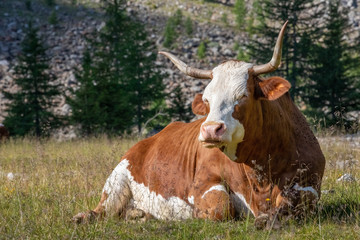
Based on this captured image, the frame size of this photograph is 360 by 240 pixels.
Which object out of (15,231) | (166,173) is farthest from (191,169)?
(15,231)

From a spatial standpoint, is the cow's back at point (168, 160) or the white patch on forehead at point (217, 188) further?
the cow's back at point (168, 160)

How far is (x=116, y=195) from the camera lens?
6.22 m

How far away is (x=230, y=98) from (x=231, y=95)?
0.04 m

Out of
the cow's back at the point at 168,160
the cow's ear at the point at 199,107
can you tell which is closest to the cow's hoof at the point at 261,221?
the cow's back at the point at 168,160

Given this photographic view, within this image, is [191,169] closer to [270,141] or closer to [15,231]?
[270,141]

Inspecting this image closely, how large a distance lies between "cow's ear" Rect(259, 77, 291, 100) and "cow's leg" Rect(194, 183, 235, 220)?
3.71ft

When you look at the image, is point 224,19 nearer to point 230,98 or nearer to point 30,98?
point 30,98

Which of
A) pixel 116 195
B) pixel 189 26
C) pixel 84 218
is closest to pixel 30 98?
pixel 116 195

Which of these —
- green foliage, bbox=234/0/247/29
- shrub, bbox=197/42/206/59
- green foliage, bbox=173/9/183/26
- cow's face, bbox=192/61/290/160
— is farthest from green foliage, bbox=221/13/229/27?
cow's face, bbox=192/61/290/160

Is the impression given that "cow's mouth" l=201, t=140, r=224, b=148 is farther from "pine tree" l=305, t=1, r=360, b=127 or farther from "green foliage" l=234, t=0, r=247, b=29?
"green foliage" l=234, t=0, r=247, b=29

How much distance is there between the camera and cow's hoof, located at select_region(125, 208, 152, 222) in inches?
233

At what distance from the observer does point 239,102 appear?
5.00 meters

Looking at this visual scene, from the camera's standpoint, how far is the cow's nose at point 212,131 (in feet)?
15.1

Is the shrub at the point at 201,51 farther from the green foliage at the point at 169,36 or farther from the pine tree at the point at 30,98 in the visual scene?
the pine tree at the point at 30,98
